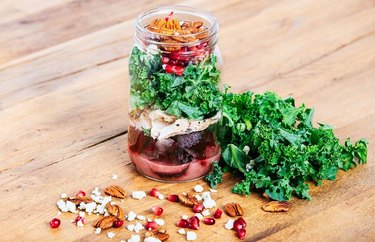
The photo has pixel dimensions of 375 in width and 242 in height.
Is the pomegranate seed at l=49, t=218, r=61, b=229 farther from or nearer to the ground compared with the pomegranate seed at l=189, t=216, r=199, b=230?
nearer to the ground

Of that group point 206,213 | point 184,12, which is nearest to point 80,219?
point 206,213

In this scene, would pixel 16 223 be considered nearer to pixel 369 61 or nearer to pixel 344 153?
pixel 344 153

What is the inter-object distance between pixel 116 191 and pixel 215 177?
22 centimetres

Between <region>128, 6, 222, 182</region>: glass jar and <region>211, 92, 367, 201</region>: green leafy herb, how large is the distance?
71 mm

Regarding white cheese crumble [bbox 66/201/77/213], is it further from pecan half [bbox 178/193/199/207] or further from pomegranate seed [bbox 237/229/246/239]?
pomegranate seed [bbox 237/229/246/239]

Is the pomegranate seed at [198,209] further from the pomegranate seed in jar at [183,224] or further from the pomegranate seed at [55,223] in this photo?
the pomegranate seed at [55,223]

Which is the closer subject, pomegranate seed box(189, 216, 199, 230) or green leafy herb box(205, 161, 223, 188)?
pomegranate seed box(189, 216, 199, 230)

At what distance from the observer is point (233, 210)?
5.82 ft

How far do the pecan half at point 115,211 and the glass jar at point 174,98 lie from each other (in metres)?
0.14

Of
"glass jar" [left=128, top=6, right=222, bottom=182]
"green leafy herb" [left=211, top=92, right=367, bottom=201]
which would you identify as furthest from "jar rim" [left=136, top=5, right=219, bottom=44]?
"green leafy herb" [left=211, top=92, right=367, bottom=201]

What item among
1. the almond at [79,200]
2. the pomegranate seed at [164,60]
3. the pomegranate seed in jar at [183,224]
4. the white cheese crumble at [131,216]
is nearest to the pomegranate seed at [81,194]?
the almond at [79,200]

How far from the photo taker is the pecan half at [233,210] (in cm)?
177

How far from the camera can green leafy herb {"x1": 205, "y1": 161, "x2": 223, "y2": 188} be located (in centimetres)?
186

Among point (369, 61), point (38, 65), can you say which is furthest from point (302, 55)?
point (38, 65)
